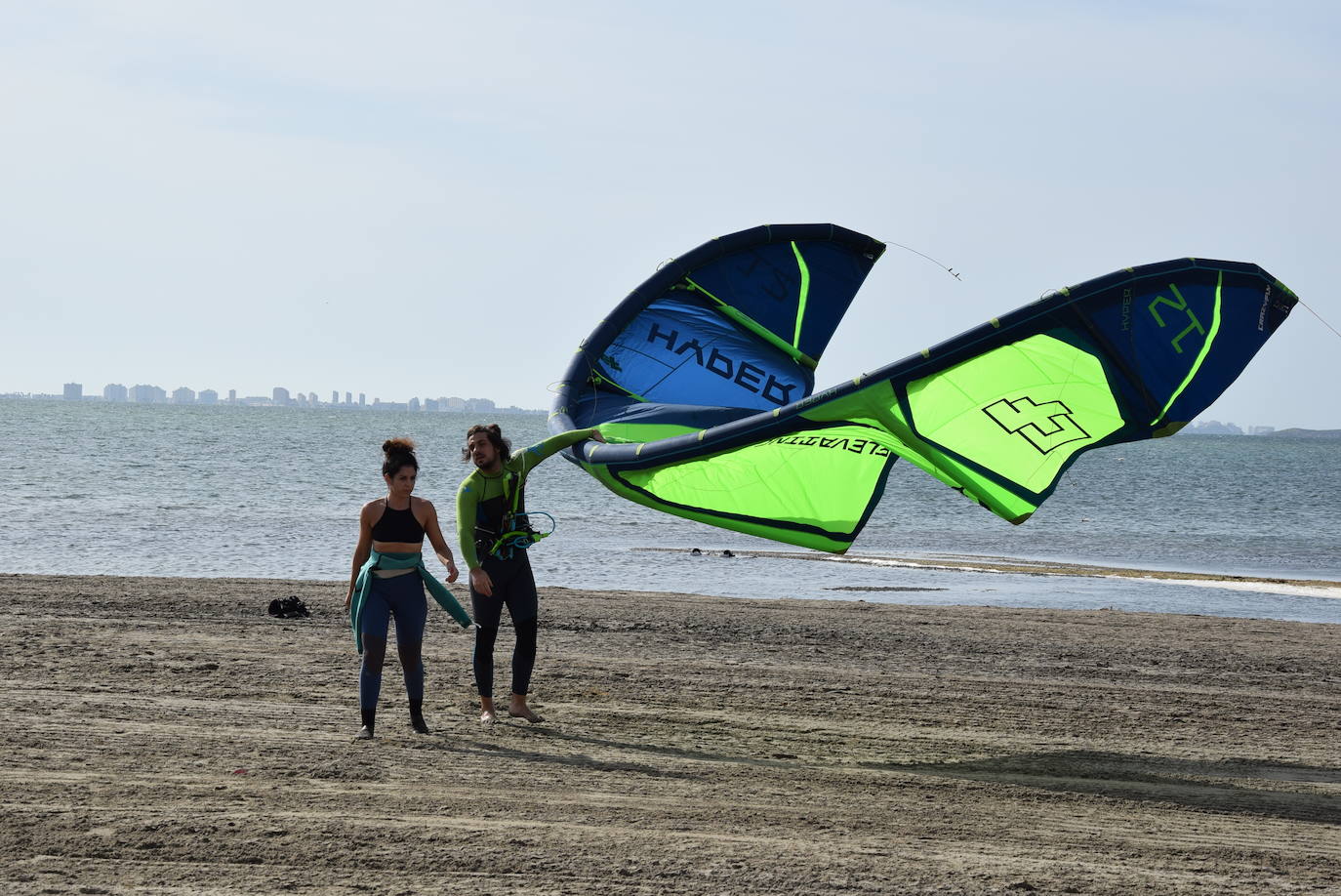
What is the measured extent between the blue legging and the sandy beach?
1.24 ft

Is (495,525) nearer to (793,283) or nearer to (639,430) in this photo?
(639,430)

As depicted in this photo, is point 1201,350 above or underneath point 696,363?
underneath

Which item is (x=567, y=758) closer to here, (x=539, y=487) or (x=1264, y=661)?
(x=1264, y=661)

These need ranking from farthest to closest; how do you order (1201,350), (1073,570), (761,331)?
(1073,570)
(761,331)
(1201,350)

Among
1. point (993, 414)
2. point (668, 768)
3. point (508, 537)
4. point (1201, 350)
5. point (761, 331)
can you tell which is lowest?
point (668, 768)

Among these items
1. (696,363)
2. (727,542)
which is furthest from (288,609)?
(727,542)

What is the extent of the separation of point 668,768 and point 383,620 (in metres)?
1.94

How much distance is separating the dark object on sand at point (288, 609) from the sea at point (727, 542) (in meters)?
6.29

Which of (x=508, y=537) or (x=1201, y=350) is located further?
(x=508, y=537)

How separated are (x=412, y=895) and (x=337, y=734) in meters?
2.81

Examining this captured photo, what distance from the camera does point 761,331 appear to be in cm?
1120

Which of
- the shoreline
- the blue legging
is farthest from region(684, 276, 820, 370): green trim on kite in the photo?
the shoreline

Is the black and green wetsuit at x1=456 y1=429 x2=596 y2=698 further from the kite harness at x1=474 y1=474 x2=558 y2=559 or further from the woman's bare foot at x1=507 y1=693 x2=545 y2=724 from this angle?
the woman's bare foot at x1=507 y1=693 x2=545 y2=724

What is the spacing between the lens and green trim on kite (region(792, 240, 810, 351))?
443 inches
